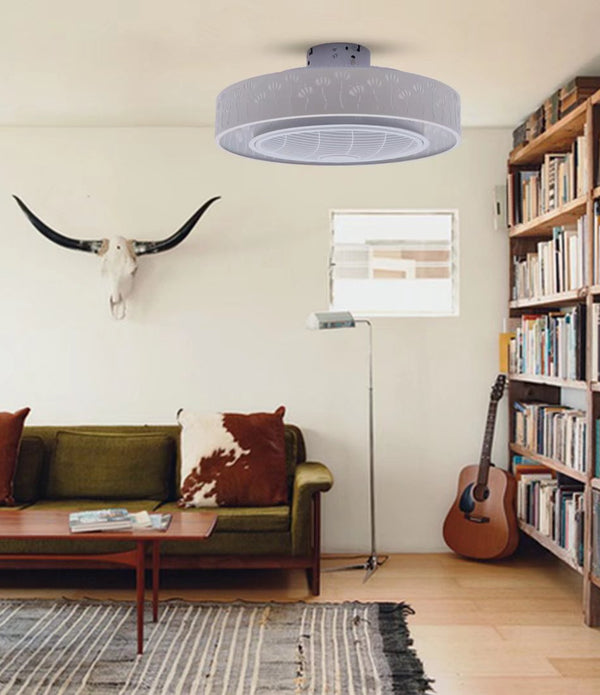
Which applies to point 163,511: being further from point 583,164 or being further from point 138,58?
point 583,164

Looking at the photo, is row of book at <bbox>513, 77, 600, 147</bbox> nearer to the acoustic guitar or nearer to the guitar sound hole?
the acoustic guitar

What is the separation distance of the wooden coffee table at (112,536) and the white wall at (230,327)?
4.42 feet

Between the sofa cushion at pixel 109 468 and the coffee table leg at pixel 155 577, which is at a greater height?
the sofa cushion at pixel 109 468

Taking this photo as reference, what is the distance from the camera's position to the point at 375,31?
3777mm

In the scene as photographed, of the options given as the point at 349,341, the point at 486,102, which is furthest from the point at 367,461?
the point at 486,102

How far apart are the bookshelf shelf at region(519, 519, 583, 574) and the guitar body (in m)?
0.10

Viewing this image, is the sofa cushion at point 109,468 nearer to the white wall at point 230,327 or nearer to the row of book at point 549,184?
the white wall at point 230,327

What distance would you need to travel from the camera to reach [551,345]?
4.67 metres

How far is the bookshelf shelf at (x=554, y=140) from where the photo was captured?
4.32 m

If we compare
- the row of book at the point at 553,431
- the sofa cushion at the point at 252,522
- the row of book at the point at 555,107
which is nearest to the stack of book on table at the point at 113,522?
the sofa cushion at the point at 252,522

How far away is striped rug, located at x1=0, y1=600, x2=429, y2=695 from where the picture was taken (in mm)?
3418

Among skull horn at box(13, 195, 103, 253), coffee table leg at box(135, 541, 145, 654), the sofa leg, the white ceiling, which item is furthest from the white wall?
coffee table leg at box(135, 541, 145, 654)

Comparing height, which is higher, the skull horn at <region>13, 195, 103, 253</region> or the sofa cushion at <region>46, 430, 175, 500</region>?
the skull horn at <region>13, 195, 103, 253</region>

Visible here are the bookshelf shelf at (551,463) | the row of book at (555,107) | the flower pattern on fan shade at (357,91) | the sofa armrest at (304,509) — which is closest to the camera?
the flower pattern on fan shade at (357,91)
